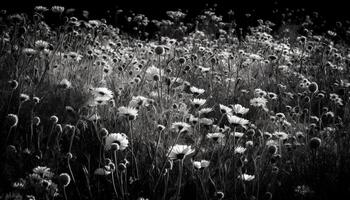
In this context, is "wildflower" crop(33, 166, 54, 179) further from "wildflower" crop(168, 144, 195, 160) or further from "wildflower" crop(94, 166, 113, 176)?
"wildflower" crop(168, 144, 195, 160)

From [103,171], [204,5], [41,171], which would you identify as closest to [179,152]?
[103,171]

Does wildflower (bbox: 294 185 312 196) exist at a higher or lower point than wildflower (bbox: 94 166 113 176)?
lower

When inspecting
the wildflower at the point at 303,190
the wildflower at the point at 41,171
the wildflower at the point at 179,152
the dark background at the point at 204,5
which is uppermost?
the dark background at the point at 204,5

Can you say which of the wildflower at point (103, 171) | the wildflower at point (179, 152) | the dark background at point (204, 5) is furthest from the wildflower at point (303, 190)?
the dark background at point (204, 5)

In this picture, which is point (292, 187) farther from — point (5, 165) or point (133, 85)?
point (133, 85)

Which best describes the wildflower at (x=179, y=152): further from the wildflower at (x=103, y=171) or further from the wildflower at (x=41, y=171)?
the wildflower at (x=41, y=171)

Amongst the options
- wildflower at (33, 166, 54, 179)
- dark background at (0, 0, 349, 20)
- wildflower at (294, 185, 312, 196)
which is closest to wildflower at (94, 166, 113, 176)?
wildflower at (33, 166, 54, 179)

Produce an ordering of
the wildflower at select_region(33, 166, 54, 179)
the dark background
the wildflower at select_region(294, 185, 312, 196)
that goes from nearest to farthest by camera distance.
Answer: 1. the wildflower at select_region(33, 166, 54, 179)
2. the wildflower at select_region(294, 185, 312, 196)
3. the dark background

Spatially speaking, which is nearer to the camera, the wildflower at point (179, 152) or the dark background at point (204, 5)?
the wildflower at point (179, 152)

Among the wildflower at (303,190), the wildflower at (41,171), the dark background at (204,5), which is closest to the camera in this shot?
the wildflower at (41,171)

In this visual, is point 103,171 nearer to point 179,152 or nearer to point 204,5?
point 179,152

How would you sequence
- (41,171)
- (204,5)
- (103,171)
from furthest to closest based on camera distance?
(204,5)
(103,171)
(41,171)

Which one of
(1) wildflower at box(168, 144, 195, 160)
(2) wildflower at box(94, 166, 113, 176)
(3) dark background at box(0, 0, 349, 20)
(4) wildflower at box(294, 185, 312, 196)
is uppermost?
(3) dark background at box(0, 0, 349, 20)

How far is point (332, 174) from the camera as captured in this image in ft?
5.26
